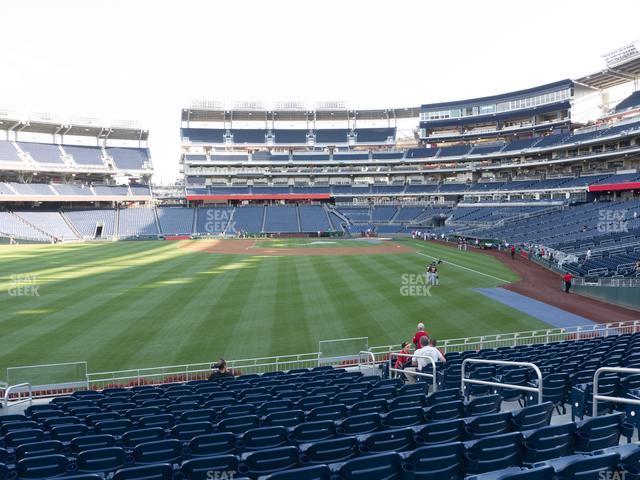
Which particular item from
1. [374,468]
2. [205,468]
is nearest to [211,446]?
[205,468]

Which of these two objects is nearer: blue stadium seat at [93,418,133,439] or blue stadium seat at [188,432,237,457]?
blue stadium seat at [188,432,237,457]

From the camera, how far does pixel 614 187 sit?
53.7m

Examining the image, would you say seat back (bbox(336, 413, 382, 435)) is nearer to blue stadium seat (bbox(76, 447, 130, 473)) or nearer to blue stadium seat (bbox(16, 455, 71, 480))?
blue stadium seat (bbox(76, 447, 130, 473))

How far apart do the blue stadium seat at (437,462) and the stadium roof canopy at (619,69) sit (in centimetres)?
6705

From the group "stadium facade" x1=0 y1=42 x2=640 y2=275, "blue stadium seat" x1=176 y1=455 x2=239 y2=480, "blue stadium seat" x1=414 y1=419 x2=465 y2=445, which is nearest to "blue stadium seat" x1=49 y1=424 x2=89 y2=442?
"blue stadium seat" x1=176 y1=455 x2=239 y2=480

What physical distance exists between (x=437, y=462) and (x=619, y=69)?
235ft

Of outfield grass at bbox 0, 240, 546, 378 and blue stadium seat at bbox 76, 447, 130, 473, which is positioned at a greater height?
blue stadium seat at bbox 76, 447, 130, 473

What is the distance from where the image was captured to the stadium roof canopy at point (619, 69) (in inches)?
2197

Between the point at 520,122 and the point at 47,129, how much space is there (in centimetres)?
8918

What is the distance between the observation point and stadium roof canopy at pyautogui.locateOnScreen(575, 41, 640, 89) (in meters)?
55.8

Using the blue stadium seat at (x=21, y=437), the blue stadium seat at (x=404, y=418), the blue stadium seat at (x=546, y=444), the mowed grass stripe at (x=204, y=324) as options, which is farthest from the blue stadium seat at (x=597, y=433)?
the mowed grass stripe at (x=204, y=324)

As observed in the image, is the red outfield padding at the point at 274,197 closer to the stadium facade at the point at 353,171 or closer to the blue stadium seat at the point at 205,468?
the stadium facade at the point at 353,171

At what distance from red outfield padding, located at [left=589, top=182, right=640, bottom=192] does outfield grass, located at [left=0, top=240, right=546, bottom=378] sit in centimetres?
2296

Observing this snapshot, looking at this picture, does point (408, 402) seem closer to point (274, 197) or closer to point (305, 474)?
point (305, 474)
